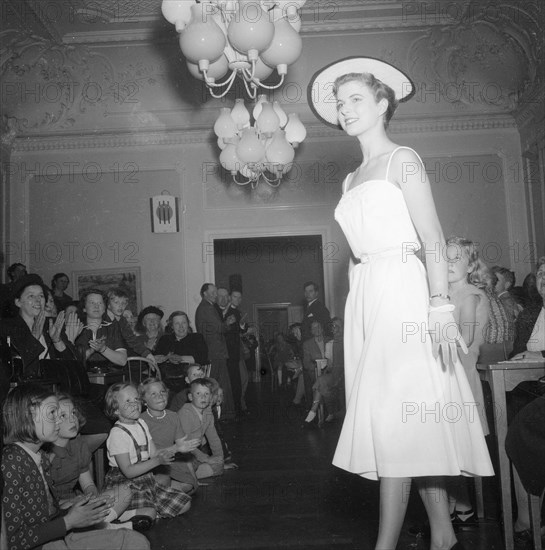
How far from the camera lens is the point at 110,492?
261cm

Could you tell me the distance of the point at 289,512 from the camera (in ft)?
8.80

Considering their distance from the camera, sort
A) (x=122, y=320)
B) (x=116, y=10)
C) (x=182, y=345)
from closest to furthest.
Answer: (x=122, y=320)
(x=182, y=345)
(x=116, y=10)

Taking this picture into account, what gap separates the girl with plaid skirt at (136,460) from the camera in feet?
9.23

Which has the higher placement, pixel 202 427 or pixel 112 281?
pixel 112 281

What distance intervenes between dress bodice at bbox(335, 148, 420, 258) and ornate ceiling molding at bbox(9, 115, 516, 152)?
6.04 metres

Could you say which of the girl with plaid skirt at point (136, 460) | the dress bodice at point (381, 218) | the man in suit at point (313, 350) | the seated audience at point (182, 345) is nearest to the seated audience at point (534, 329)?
the dress bodice at point (381, 218)

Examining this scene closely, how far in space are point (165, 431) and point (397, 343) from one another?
6.63 ft

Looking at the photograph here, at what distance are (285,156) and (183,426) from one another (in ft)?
7.75

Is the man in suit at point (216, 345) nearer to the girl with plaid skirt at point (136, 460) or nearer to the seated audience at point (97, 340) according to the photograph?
the seated audience at point (97, 340)

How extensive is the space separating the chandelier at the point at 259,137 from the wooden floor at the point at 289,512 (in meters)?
2.28

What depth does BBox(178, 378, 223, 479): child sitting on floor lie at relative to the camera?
3680 mm

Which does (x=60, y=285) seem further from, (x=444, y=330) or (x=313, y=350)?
(x=444, y=330)

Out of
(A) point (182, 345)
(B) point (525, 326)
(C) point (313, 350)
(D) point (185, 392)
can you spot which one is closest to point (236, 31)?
(B) point (525, 326)

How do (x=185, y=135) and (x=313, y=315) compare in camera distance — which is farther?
(x=185, y=135)
